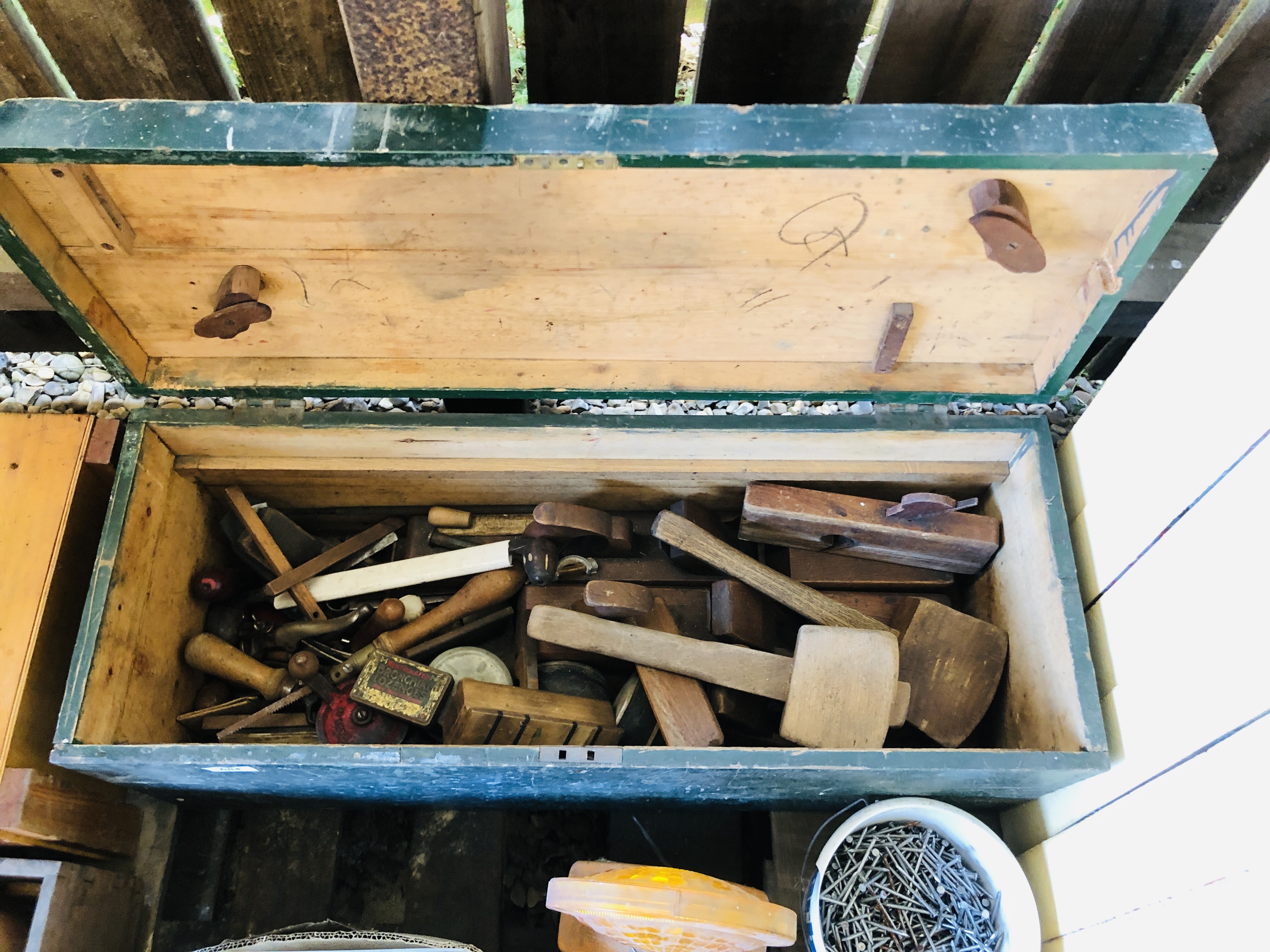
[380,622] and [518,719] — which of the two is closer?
[518,719]

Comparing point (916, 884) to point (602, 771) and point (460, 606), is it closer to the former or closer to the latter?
point (602, 771)

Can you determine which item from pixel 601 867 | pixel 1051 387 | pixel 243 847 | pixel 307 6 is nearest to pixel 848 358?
pixel 1051 387

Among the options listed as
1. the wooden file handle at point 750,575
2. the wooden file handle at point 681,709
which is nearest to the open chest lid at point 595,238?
the wooden file handle at point 750,575

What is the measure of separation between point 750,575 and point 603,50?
3.21 ft

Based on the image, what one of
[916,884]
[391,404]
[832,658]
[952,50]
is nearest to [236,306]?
[391,404]

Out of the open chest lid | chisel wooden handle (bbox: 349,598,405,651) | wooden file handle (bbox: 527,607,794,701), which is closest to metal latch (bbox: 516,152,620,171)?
the open chest lid

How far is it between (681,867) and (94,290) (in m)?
1.45

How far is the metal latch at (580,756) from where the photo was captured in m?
1.36

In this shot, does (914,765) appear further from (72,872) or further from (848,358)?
(72,872)

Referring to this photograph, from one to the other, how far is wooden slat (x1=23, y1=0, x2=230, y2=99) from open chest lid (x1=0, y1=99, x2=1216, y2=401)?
44 centimetres

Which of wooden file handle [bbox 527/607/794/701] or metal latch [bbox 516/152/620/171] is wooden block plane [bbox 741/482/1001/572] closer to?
wooden file handle [bbox 527/607/794/701]

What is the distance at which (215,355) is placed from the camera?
165 cm

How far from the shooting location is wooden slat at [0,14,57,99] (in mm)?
1556

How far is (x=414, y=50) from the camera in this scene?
1.16 m
